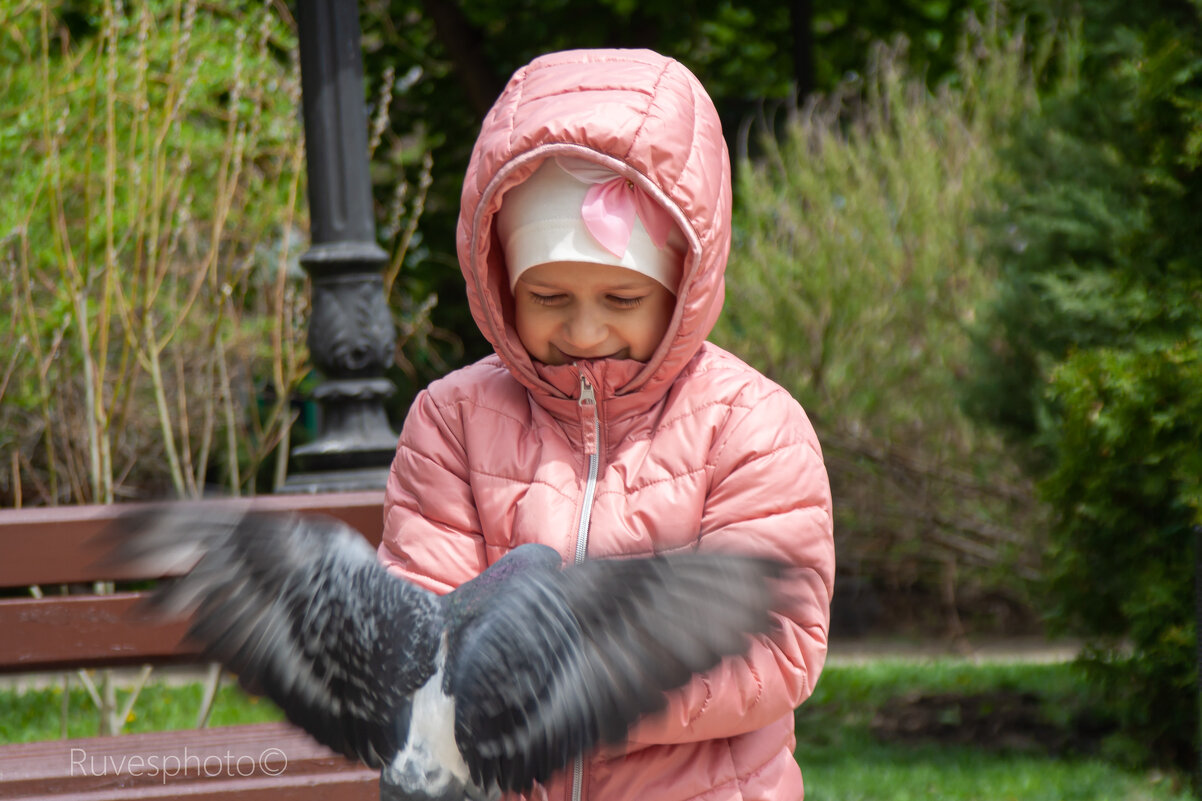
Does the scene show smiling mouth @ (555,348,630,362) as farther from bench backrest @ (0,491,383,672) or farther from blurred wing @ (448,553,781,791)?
bench backrest @ (0,491,383,672)

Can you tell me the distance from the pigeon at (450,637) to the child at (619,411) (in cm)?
17

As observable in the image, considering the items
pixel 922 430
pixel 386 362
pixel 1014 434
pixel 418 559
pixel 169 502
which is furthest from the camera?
pixel 922 430

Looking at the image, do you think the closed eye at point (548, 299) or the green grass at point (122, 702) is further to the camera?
the green grass at point (122, 702)

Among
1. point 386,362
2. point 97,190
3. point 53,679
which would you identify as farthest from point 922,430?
point 53,679

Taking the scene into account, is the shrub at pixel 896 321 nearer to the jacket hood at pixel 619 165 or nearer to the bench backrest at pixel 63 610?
the bench backrest at pixel 63 610

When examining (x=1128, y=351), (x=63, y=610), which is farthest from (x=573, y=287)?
(x=1128, y=351)

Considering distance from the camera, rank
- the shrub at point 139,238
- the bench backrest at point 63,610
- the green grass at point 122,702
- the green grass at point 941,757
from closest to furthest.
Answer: the bench backrest at point 63,610, the green grass at point 941,757, the shrub at point 139,238, the green grass at point 122,702

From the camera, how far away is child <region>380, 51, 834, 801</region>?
1.52m

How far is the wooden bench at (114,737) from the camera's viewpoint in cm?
258

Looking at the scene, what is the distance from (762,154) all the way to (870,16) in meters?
1.41

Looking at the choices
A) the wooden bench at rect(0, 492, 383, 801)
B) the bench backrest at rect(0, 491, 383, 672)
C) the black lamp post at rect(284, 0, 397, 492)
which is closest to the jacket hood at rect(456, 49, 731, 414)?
the wooden bench at rect(0, 492, 383, 801)

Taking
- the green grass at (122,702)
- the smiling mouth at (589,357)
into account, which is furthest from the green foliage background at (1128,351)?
the green grass at (122,702)

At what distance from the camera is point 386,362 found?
387 centimetres

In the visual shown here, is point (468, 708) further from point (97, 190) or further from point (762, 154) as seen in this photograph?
point (762, 154)
